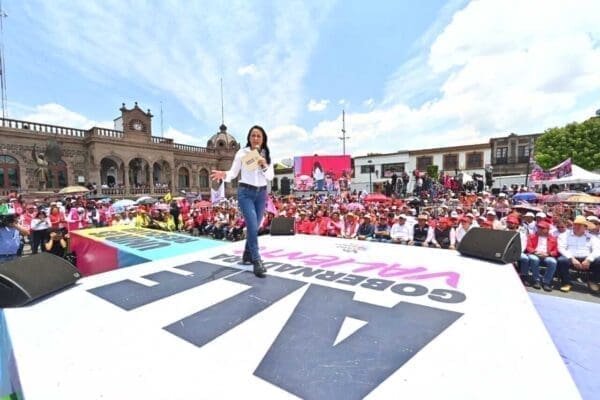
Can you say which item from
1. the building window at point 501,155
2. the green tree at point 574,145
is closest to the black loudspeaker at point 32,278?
the green tree at point 574,145

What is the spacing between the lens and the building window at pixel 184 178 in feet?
107

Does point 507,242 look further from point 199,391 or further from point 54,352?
point 54,352

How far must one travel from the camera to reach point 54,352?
1.34 metres

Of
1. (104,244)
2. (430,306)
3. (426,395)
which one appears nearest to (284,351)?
(426,395)

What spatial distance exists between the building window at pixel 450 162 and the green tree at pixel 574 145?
27.1ft

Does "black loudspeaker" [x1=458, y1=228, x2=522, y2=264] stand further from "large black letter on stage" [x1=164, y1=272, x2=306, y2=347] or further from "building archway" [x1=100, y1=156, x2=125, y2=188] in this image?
"building archway" [x1=100, y1=156, x2=125, y2=188]

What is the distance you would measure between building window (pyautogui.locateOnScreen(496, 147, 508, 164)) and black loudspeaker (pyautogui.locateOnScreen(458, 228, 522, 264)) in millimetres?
41391

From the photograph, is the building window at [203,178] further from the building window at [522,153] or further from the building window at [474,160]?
the building window at [522,153]

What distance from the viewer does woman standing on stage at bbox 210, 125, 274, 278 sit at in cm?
272

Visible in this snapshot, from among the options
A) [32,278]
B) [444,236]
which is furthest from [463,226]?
[32,278]

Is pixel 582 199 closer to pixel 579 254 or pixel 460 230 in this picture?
pixel 579 254

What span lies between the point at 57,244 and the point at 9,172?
2126 centimetres

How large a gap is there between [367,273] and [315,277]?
1.53ft

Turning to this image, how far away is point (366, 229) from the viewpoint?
26.5ft
